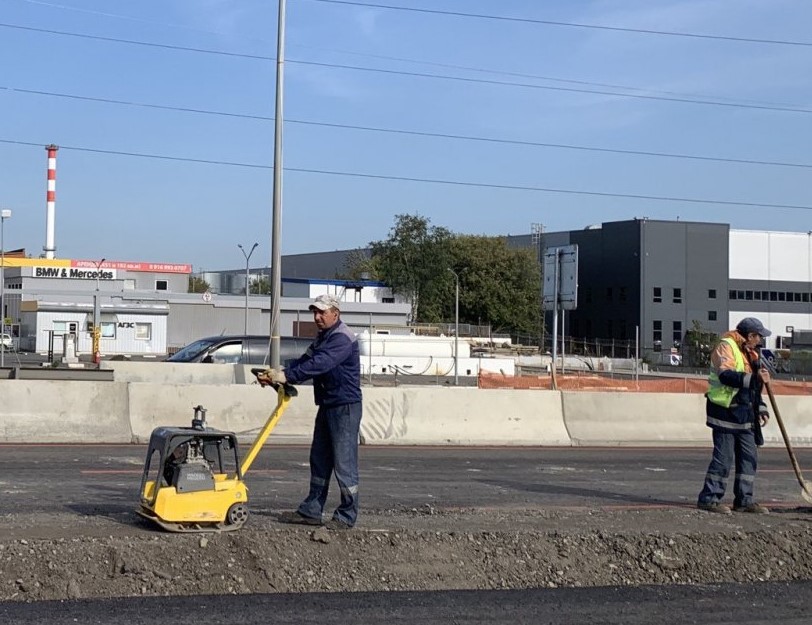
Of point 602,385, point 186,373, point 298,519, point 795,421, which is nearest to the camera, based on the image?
point 298,519

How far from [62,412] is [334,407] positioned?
353 inches

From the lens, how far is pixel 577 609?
6.94 metres

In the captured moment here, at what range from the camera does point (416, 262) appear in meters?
91.7

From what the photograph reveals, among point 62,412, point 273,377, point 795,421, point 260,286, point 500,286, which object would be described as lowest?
point 795,421

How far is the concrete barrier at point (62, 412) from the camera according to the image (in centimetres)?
1565

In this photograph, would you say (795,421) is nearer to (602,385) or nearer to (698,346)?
(602,385)

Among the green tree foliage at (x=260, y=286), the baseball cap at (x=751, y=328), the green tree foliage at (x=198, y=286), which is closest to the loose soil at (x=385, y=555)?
the baseball cap at (x=751, y=328)

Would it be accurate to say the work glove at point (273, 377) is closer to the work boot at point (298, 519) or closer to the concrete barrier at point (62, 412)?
the work boot at point (298, 519)

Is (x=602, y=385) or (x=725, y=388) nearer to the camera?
(x=725, y=388)

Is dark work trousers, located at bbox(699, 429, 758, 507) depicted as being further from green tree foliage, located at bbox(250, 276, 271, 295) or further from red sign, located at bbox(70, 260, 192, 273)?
green tree foliage, located at bbox(250, 276, 271, 295)

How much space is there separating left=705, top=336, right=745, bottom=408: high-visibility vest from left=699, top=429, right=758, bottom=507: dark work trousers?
0.98 feet

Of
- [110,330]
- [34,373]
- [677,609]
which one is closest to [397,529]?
[677,609]

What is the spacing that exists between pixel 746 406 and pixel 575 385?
2007cm

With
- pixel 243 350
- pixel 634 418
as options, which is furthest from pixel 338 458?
pixel 243 350
